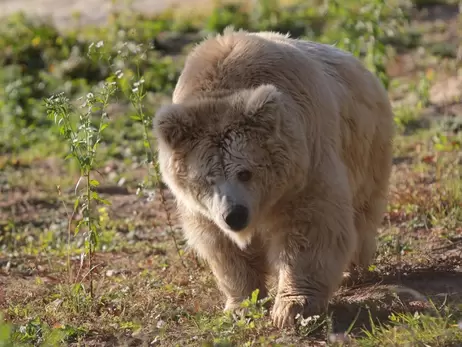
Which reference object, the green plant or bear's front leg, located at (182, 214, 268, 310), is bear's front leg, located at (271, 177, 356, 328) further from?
the green plant

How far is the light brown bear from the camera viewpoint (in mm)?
5219

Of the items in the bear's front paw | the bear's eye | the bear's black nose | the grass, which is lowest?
the grass

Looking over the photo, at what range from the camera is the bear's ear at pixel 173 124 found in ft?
17.3

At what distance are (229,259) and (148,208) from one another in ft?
11.5

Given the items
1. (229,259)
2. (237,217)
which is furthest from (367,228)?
(237,217)

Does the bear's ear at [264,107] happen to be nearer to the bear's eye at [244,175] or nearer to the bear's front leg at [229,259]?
the bear's eye at [244,175]

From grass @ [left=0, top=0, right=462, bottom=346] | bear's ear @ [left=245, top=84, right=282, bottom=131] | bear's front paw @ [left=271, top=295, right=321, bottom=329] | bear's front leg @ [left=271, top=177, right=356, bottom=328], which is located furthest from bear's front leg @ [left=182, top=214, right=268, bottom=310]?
bear's ear @ [left=245, top=84, right=282, bottom=131]

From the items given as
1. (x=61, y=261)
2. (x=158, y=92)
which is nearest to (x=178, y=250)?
(x=61, y=261)

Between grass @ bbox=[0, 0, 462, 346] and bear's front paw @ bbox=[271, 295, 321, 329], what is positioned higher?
bear's front paw @ bbox=[271, 295, 321, 329]

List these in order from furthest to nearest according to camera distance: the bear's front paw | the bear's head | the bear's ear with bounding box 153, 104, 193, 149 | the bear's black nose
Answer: the bear's front paw → the bear's ear with bounding box 153, 104, 193, 149 → the bear's head → the bear's black nose

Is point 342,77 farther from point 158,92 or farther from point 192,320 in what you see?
point 158,92

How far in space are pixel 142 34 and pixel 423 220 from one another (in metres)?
8.92

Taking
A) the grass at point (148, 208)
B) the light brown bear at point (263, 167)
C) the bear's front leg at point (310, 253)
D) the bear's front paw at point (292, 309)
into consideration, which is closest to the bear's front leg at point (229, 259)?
the light brown bear at point (263, 167)

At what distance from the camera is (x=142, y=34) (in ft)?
50.5
